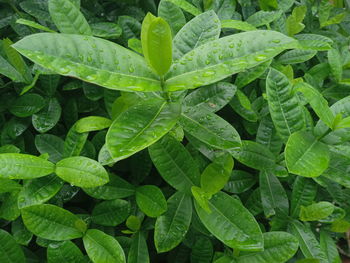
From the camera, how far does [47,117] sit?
90 centimetres

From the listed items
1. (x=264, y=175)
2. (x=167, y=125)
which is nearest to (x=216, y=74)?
(x=167, y=125)

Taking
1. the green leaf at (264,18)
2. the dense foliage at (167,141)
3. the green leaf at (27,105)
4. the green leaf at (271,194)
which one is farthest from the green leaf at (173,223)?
the green leaf at (264,18)

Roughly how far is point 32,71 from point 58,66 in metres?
0.44

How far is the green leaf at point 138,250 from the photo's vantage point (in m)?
0.79

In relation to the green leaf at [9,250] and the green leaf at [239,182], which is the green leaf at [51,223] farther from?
the green leaf at [239,182]

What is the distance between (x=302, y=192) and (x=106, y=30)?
0.70 m

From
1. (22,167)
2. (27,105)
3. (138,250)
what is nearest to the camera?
(22,167)

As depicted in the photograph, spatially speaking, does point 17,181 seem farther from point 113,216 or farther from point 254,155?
point 254,155

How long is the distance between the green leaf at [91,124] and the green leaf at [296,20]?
2.13ft

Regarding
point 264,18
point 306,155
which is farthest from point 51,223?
point 264,18

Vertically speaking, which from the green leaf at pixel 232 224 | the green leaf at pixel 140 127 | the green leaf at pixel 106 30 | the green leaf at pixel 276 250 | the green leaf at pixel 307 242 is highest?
the green leaf at pixel 106 30

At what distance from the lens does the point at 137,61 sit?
627 mm

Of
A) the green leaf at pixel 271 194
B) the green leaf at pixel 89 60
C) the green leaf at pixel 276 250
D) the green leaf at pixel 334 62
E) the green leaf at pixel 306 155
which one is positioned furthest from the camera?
the green leaf at pixel 334 62

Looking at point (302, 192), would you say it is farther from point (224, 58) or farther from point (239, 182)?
point (224, 58)
